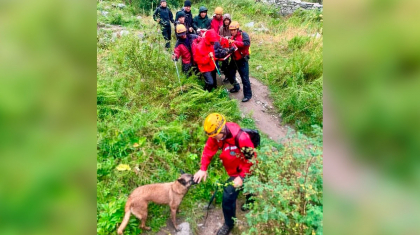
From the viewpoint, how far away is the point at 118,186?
4.42 metres

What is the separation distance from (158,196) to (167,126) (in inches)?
73.4

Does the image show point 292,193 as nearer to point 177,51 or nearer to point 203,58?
point 203,58

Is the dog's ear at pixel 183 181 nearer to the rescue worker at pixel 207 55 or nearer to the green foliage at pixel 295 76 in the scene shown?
the green foliage at pixel 295 76

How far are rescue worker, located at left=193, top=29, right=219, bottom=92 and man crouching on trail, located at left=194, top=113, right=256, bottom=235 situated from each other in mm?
3316

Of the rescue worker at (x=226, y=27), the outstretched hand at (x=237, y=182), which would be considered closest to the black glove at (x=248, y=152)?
the outstretched hand at (x=237, y=182)

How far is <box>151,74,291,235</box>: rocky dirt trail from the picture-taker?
4145 mm

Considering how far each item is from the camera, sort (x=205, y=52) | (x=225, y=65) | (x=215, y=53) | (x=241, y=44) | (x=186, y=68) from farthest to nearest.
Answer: (x=225, y=65), (x=186, y=68), (x=215, y=53), (x=205, y=52), (x=241, y=44)

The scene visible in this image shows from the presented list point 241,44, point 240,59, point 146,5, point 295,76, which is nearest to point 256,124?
point 240,59

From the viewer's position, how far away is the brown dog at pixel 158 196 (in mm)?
3924

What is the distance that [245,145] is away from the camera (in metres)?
3.69

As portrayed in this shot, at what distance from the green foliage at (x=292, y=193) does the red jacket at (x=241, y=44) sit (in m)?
3.78
